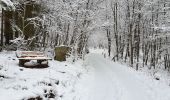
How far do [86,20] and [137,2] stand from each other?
27.5 feet

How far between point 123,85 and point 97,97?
157 inches

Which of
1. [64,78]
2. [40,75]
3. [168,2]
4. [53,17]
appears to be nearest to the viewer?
[40,75]

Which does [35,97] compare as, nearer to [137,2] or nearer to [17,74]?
[17,74]

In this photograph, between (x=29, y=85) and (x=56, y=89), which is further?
(x=56, y=89)

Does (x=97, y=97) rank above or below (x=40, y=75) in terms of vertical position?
below

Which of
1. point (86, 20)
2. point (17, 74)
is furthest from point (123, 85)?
point (86, 20)

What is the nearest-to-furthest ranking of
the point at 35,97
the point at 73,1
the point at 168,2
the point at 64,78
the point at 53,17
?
the point at 35,97, the point at 64,78, the point at 53,17, the point at 73,1, the point at 168,2

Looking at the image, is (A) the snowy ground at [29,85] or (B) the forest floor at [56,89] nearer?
(A) the snowy ground at [29,85]

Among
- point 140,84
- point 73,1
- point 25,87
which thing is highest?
point 73,1

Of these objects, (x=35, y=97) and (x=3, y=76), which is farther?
(x=3, y=76)

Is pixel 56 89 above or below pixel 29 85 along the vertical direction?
below

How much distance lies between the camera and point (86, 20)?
28.0 metres

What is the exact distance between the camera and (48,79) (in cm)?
1107

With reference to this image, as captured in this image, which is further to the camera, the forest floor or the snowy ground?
the forest floor
